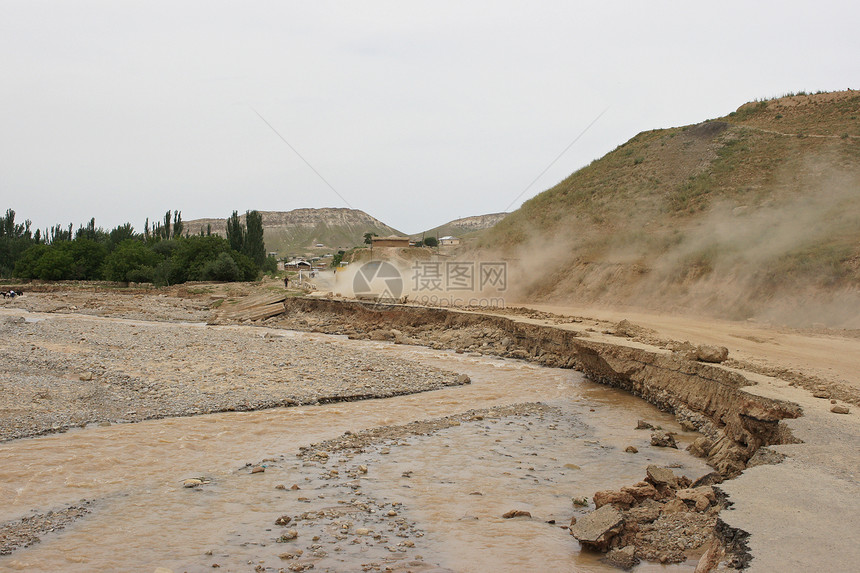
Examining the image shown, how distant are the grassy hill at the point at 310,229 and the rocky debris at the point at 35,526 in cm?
14761

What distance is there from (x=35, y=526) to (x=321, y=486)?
3.11 metres

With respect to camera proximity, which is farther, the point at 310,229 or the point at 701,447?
the point at 310,229

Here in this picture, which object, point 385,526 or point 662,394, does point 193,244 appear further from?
point 385,526

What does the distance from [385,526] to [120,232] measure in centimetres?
9096

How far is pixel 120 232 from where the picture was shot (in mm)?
87438

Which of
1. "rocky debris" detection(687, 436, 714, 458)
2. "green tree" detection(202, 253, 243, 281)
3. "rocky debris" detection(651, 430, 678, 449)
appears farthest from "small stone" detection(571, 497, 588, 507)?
"green tree" detection(202, 253, 243, 281)

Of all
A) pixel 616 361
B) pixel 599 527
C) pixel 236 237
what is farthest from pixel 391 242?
pixel 599 527

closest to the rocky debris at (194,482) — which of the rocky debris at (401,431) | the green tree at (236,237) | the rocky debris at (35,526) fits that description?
the rocky debris at (35,526)

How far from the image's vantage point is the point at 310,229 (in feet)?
565

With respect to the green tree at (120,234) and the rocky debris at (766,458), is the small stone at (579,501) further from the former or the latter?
the green tree at (120,234)

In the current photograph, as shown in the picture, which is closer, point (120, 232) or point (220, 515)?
point (220, 515)

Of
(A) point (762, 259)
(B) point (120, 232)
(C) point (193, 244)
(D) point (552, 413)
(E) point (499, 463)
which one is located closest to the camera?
(E) point (499, 463)

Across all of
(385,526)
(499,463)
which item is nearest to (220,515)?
(385,526)

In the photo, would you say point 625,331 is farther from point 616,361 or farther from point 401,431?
point 401,431
